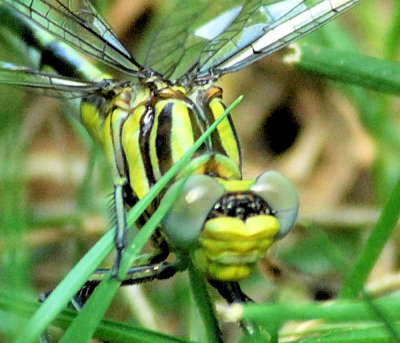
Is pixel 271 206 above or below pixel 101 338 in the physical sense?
above

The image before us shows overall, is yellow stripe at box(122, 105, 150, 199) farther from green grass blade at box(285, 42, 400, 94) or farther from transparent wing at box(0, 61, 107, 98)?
green grass blade at box(285, 42, 400, 94)

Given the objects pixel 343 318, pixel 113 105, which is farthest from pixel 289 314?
pixel 113 105

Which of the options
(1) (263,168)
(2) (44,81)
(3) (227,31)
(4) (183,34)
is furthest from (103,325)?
(1) (263,168)

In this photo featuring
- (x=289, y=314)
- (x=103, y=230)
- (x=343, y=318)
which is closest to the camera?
(x=289, y=314)

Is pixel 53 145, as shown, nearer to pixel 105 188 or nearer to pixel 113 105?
pixel 105 188

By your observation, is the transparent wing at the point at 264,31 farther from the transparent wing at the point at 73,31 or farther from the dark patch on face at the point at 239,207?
the dark patch on face at the point at 239,207

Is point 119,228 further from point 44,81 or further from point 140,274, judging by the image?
point 44,81

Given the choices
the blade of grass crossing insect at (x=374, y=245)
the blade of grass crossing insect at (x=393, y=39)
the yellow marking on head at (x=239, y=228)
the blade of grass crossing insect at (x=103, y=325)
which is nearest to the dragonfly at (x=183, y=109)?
the yellow marking on head at (x=239, y=228)
